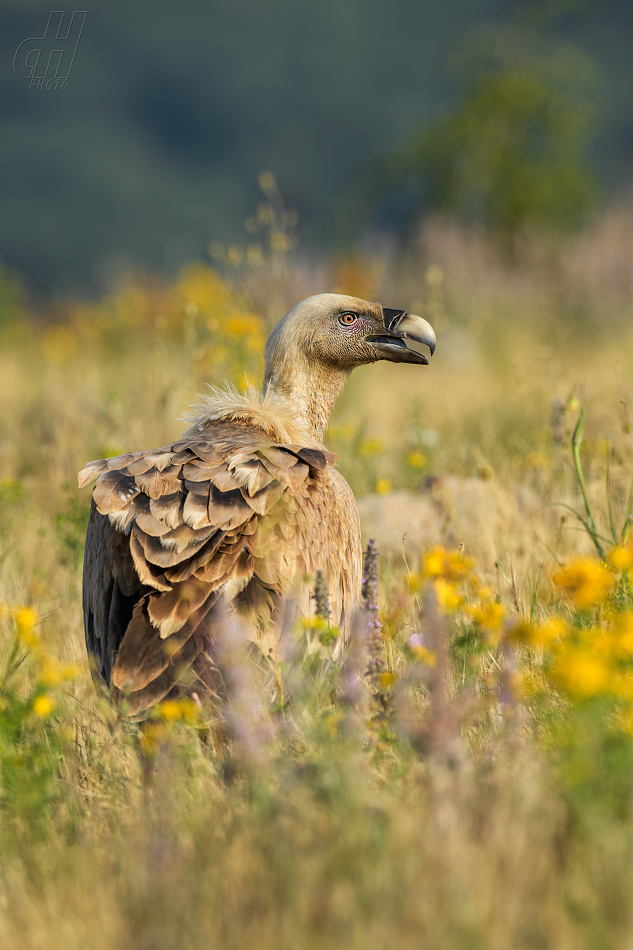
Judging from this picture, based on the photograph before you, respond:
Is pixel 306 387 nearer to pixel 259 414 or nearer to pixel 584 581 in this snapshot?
pixel 259 414

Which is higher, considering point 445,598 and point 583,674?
point 445,598

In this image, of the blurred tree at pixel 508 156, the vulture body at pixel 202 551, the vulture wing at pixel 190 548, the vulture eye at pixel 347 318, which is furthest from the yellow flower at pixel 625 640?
the blurred tree at pixel 508 156

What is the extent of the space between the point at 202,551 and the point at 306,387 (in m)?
1.31

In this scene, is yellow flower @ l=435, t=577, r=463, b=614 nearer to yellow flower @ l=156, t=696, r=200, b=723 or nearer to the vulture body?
the vulture body

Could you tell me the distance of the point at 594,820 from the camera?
1465 millimetres

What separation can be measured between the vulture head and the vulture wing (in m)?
0.73

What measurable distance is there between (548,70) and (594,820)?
14807 millimetres

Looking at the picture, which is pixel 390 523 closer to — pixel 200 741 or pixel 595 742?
pixel 200 741

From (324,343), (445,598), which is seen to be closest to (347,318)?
(324,343)

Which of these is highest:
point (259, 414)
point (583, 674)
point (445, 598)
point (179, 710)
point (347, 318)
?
point (347, 318)

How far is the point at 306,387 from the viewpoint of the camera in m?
3.47

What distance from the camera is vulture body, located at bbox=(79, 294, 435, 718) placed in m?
2.23

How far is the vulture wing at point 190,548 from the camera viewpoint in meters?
2.23

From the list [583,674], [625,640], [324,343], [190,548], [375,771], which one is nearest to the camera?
[583,674]
